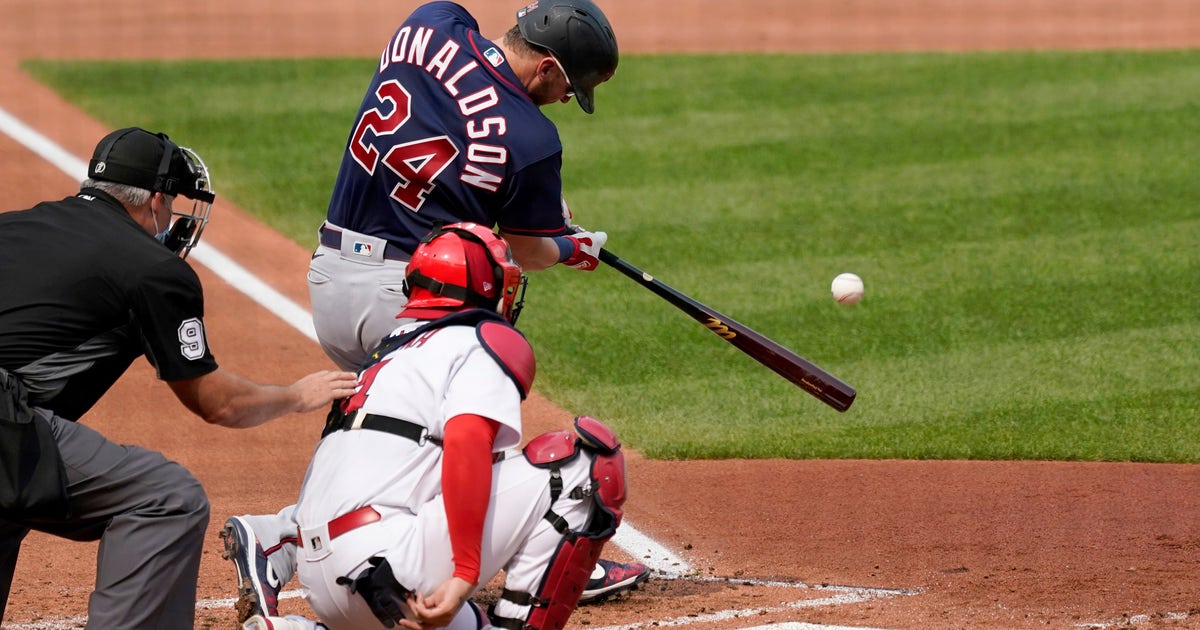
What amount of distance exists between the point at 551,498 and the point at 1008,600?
1821mm

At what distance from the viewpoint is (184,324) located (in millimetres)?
3605

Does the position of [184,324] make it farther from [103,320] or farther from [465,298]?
[465,298]

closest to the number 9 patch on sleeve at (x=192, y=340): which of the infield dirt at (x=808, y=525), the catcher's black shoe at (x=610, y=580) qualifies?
the infield dirt at (x=808, y=525)

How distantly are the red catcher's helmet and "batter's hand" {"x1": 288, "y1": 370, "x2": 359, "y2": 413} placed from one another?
0.93 feet

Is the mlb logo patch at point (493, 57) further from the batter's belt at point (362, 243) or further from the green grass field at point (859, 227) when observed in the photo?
the green grass field at point (859, 227)

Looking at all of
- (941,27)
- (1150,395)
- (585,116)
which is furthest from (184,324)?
(941,27)

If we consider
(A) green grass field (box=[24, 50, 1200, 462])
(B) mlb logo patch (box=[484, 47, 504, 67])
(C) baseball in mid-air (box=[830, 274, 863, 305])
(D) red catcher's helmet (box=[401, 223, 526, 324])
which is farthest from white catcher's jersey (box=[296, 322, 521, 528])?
(A) green grass field (box=[24, 50, 1200, 462])

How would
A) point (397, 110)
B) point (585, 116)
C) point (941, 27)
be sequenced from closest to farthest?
point (397, 110), point (585, 116), point (941, 27)

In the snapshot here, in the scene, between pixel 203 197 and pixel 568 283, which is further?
pixel 568 283

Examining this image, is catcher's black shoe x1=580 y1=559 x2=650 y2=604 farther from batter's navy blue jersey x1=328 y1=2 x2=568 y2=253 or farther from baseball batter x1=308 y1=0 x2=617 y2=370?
batter's navy blue jersey x1=328 y1=2 x2=568 y2=253

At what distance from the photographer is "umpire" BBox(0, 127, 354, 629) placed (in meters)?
3.55

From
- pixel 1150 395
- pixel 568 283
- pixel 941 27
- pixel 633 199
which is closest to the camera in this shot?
pixel 1150 395

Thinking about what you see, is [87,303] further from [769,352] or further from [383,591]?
[769,352]

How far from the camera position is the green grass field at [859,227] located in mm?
6805
